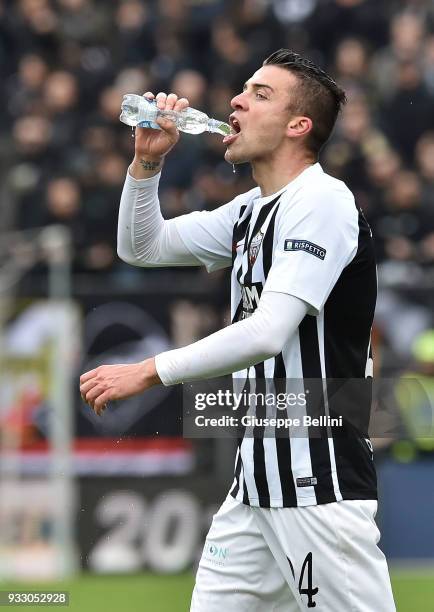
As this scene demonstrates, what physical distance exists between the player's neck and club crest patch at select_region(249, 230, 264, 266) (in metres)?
0.18

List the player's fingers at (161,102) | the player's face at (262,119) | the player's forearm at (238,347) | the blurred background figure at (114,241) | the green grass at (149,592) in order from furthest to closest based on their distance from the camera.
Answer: the blurred background figure at (114,241)
the green grass at (149,592)
the player's fingers at (161,102)
the player's face at (262,119)
the player's forearm at (238,347)

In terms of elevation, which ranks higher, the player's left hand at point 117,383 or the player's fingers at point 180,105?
the player's fingers at point 180,105

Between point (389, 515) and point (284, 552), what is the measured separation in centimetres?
476

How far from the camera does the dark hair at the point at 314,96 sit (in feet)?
13.4

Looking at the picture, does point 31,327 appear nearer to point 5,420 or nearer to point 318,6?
point 5,420

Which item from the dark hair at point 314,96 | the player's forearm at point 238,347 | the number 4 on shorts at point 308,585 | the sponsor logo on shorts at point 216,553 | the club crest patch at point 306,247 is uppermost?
the dark hair at point 314,96

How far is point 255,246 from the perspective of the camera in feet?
13.0

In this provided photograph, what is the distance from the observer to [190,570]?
841cm

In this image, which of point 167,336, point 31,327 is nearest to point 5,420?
point 31,327

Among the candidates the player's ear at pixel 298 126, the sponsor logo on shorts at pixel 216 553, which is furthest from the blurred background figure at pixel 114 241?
the player's ear at pixel 298 126

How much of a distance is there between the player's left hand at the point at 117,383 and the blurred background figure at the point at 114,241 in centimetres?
454

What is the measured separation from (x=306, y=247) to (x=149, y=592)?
199 inches

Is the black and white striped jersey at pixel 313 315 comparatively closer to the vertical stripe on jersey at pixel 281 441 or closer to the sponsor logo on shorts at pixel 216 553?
the vertical stripe on jersey at pixel 281 441

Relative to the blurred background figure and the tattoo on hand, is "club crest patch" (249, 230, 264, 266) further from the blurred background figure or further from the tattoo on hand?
the blurred background figure
